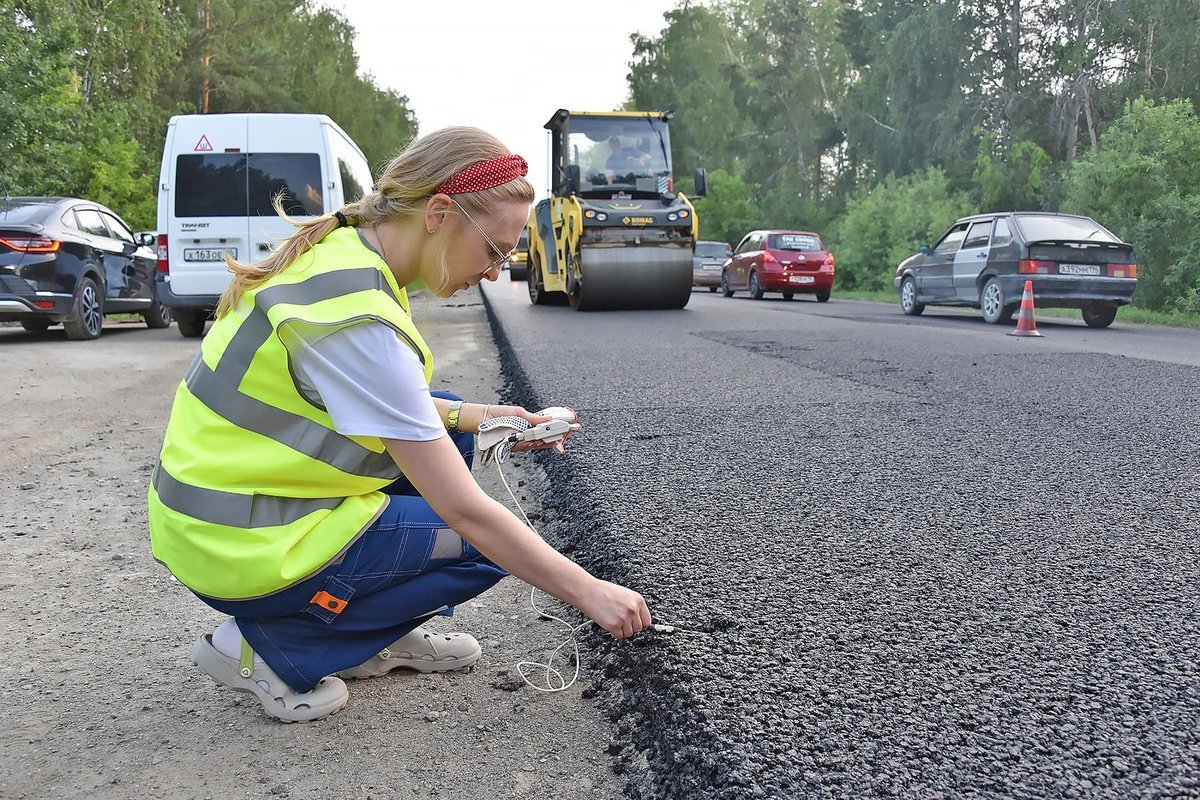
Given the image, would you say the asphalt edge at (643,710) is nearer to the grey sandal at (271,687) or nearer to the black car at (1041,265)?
the grey sandal at (271,687)

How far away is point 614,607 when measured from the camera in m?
1.95

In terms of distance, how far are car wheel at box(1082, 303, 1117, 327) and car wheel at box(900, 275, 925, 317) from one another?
2789mm

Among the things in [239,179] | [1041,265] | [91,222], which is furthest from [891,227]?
[91,222]

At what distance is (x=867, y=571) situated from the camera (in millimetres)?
2799

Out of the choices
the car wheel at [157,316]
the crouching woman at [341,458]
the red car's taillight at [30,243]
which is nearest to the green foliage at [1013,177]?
the car wheel at [157,316]

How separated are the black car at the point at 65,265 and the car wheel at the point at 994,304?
11287 millimetres

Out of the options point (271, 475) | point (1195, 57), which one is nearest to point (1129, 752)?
point (271, 475)

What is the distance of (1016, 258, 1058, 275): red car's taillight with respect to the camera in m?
12.6

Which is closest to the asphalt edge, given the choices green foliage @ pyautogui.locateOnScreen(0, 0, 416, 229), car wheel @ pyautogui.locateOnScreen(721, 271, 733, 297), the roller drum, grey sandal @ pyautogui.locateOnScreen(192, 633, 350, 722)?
grey sandal @ pyautogui.locateOnScreen(192, 633, 350, 722)

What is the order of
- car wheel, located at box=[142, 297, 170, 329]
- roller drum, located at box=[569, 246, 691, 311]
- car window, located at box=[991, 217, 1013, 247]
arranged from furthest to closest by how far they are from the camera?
roller drum, located at box=[569, 246, 691, 311]
car window, located at box=[991, 217, 1013, 247]
car wheel, located at box=[142, 297, 170, 329]

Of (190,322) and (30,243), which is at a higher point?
(30,243)

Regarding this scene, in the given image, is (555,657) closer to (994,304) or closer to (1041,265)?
(1041,265)

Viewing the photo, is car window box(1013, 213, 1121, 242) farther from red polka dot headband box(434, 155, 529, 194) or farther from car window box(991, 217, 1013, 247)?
red polka dot headband box(434, 155, 529, 194)

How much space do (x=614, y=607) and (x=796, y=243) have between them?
20585 mm
